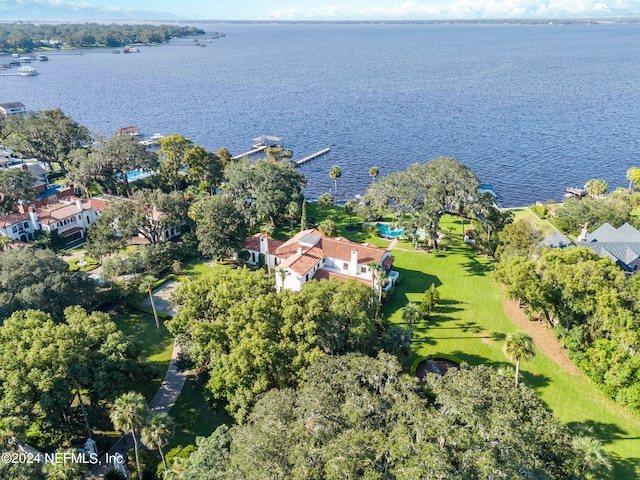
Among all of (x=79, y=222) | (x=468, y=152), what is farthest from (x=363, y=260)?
(x=468, y=152)

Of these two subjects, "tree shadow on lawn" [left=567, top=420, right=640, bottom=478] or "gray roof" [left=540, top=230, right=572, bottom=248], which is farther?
"gray roof" [left=540, top=230, right=572, bottom=248]

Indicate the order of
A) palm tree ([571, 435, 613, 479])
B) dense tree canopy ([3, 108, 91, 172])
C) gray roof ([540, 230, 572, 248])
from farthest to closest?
dense tree canopy ([3, 108, 91, 172]) < gray roof ([540, 230, 572, 248]) < palm tree ([571, 435, 613, 479])

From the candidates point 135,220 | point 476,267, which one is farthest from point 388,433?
point 135,220

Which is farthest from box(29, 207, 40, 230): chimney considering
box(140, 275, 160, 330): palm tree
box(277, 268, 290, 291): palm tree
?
box(277, 268, 290, 291): palm tree

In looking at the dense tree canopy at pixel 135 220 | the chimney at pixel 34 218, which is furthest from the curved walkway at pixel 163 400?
the chimney at pixel 34 218

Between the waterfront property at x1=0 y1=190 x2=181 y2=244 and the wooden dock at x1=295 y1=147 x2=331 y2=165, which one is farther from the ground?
the waterfront property at x1=0 y1=190 x2=181 y2=244

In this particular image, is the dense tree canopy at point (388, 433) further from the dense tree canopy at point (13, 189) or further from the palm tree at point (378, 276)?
the dense tree canopy at point (13, 189)

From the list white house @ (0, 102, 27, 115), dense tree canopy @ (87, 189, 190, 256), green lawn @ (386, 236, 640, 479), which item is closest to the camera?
green lawn @ (386, 236, 640, 479)

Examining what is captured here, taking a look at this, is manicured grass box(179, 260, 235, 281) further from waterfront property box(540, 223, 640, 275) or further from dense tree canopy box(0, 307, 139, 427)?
waterfront property box(540, 223, 640, 275)

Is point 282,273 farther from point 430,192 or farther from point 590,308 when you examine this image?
point 590,308
